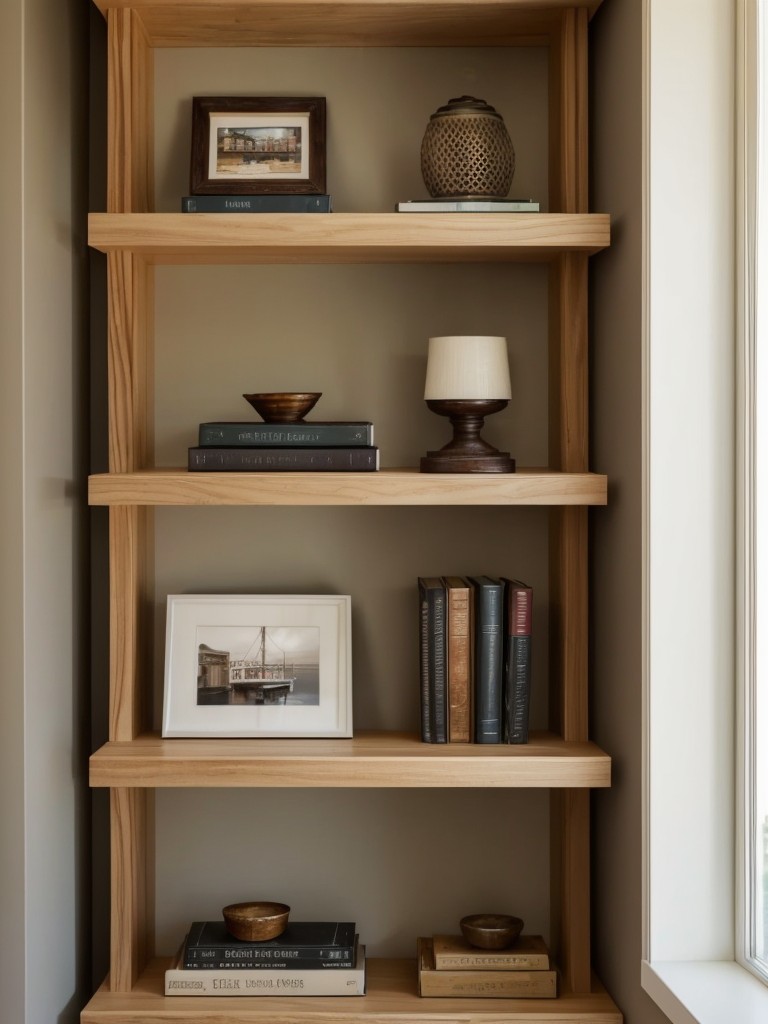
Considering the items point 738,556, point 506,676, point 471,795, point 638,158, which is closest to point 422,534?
point 506,676

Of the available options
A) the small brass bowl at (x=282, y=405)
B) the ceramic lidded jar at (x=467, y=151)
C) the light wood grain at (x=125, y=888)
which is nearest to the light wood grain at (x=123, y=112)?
the small brass bowl at (x=282, y=405)

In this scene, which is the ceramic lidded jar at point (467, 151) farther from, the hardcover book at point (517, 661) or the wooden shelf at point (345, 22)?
the hardcover book at point (517, 661)

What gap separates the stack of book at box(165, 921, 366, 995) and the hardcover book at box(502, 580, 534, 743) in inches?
18.3

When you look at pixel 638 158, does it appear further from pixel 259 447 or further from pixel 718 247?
pixel 259 447

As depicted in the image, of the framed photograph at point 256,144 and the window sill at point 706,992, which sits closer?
the window sill at point 706,992

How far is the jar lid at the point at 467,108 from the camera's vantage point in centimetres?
A: 183

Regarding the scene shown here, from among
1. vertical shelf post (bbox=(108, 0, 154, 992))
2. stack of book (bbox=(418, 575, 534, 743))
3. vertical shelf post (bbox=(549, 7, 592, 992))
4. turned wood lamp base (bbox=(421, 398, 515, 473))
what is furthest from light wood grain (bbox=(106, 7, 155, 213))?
stack of book (bbox=(418, 575, 534, 743))

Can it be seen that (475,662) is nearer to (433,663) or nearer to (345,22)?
(433,663)

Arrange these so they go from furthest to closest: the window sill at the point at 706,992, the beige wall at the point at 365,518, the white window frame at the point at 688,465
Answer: the beige wall at the point at 365,518 < the white window frame at the point at 688,465 < the window sill at the point at 706,992

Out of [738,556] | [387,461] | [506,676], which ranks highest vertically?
[387,461]

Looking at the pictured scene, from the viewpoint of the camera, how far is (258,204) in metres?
1.81

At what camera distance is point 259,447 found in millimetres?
1816

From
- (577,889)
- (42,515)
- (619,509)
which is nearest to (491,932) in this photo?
(577,889)

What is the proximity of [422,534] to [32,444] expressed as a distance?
706mm
